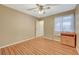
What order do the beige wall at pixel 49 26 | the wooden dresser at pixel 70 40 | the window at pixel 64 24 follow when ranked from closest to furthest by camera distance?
the window at pixel 64 24 → the beige wall at pixel 49 26 → the wooden dresser at pixel 70 40

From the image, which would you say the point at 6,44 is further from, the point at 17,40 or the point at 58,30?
the point at 58,30

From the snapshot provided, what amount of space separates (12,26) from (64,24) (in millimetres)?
1943

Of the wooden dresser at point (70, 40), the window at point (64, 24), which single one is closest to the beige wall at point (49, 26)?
the window at point (64, 24)

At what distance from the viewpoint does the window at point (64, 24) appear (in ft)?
8.76

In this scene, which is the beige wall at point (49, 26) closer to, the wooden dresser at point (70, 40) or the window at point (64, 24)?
the window at point (64, 24)

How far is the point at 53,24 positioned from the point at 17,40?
4.51ft

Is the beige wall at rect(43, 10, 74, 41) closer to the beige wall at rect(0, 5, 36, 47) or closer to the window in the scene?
the window

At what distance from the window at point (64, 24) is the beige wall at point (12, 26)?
2.89 feet

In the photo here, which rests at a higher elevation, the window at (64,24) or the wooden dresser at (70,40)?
the window at (64,24)

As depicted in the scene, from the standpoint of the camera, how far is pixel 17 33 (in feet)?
11.7

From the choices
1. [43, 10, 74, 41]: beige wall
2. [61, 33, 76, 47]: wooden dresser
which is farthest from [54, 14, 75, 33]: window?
[61, 33, 76, 47]: wooden dresser

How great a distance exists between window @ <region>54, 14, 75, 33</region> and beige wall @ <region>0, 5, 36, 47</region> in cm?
88

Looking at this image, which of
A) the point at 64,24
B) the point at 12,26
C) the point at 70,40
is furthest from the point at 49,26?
the point at 12,26
